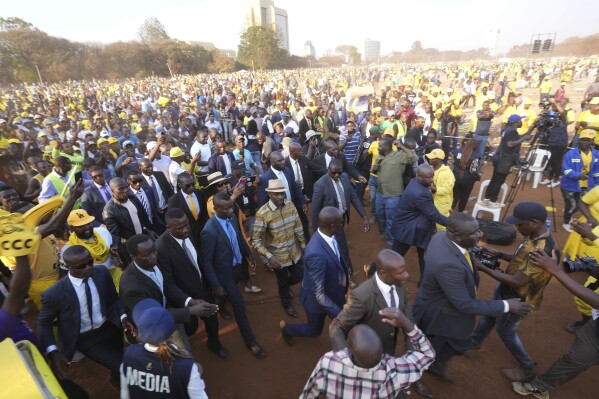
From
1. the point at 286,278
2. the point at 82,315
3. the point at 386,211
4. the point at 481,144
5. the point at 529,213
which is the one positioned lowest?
the point at 286,278

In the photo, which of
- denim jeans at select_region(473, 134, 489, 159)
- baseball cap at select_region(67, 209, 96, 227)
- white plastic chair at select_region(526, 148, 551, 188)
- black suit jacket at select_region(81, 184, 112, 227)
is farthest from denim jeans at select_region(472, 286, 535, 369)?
denim jeans at select_region(473, 134, 489, 159)

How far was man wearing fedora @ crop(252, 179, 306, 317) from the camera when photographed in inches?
164

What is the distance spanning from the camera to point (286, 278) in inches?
184

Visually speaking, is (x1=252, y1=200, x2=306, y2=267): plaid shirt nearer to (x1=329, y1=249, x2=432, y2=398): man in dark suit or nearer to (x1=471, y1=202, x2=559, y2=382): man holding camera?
(x1=329, y1=249, x2=432, y2=398): man in dark suit

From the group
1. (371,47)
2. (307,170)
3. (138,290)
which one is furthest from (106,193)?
(371,47)

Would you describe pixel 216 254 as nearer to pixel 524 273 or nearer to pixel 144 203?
pixel 144 203

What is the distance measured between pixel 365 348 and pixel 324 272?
1312mm

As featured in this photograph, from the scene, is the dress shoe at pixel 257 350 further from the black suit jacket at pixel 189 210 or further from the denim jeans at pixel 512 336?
the denim jeans at pixel 512 336

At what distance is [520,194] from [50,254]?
9.92m

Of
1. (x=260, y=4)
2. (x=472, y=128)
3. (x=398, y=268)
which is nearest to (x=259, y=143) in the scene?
(x=472, y=128)

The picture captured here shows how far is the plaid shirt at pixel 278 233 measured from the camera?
4.24 m

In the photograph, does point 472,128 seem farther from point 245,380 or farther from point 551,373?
point 245,380

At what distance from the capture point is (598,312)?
2725 millimetres

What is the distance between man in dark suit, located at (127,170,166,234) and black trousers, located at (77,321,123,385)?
2109 mm
